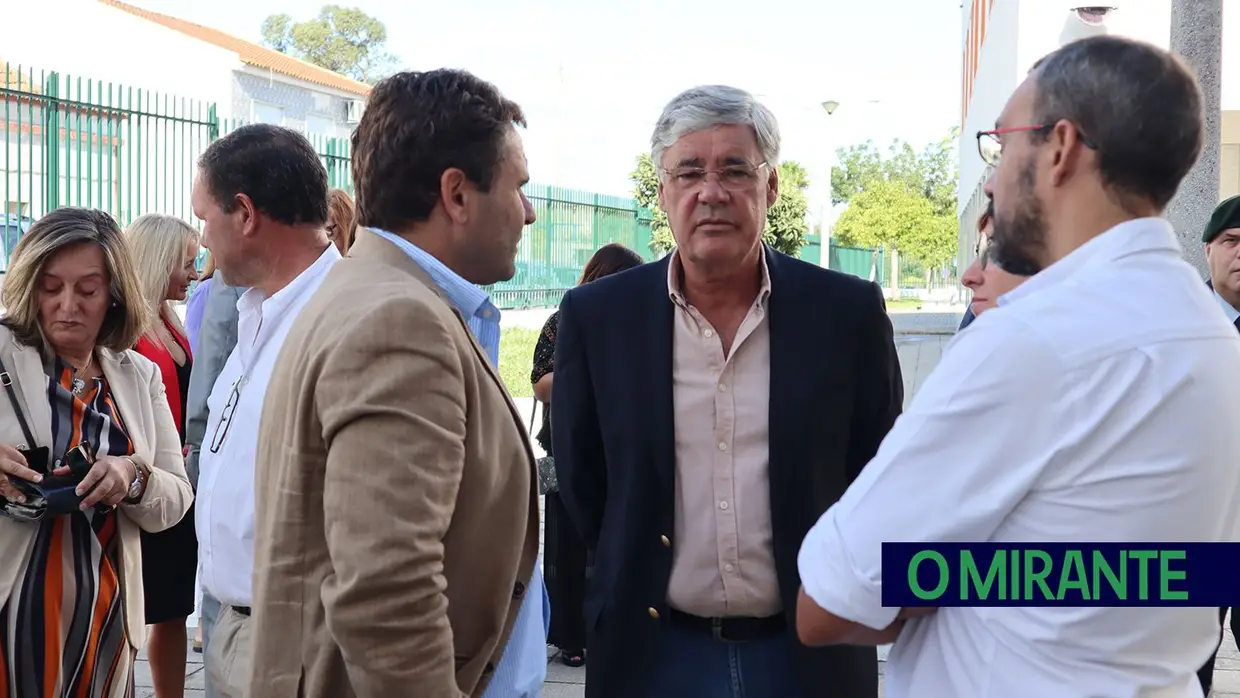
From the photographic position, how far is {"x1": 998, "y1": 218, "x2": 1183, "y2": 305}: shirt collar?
156cm

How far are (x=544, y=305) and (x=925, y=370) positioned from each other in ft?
29.0

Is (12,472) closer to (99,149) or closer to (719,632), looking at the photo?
(719,632)

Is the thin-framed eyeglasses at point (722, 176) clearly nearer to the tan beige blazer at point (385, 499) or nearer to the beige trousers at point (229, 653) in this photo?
the tan beige blazer at point (385, 499)

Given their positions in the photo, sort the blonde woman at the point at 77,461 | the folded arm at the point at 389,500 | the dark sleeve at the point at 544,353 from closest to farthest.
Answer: the folded arm at the point at 389,500 < the blonde woman at the point at 77,461 < the dark sleeve at the point at 544,353

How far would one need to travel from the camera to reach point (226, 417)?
116 inches

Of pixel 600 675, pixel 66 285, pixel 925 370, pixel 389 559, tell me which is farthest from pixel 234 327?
pixel 925 370

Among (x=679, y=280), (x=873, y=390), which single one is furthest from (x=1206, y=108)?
(x=679, y=280)

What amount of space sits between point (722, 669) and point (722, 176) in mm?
1157

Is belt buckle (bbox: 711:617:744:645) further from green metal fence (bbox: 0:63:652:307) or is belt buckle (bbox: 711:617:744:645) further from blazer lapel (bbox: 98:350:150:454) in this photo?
green metal fence (bbox: 0:63:652:307)

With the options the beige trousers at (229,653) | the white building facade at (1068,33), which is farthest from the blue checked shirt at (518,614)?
the white building facade at (1068,33)

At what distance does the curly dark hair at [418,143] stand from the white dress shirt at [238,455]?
63cm

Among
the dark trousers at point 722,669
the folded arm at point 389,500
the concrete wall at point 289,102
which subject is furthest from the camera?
the concrete wall at point 289,102

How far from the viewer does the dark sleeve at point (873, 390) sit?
9.43ft

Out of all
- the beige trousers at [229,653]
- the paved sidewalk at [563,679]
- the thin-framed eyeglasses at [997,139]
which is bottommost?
the paved sidewalk at [563,679]
